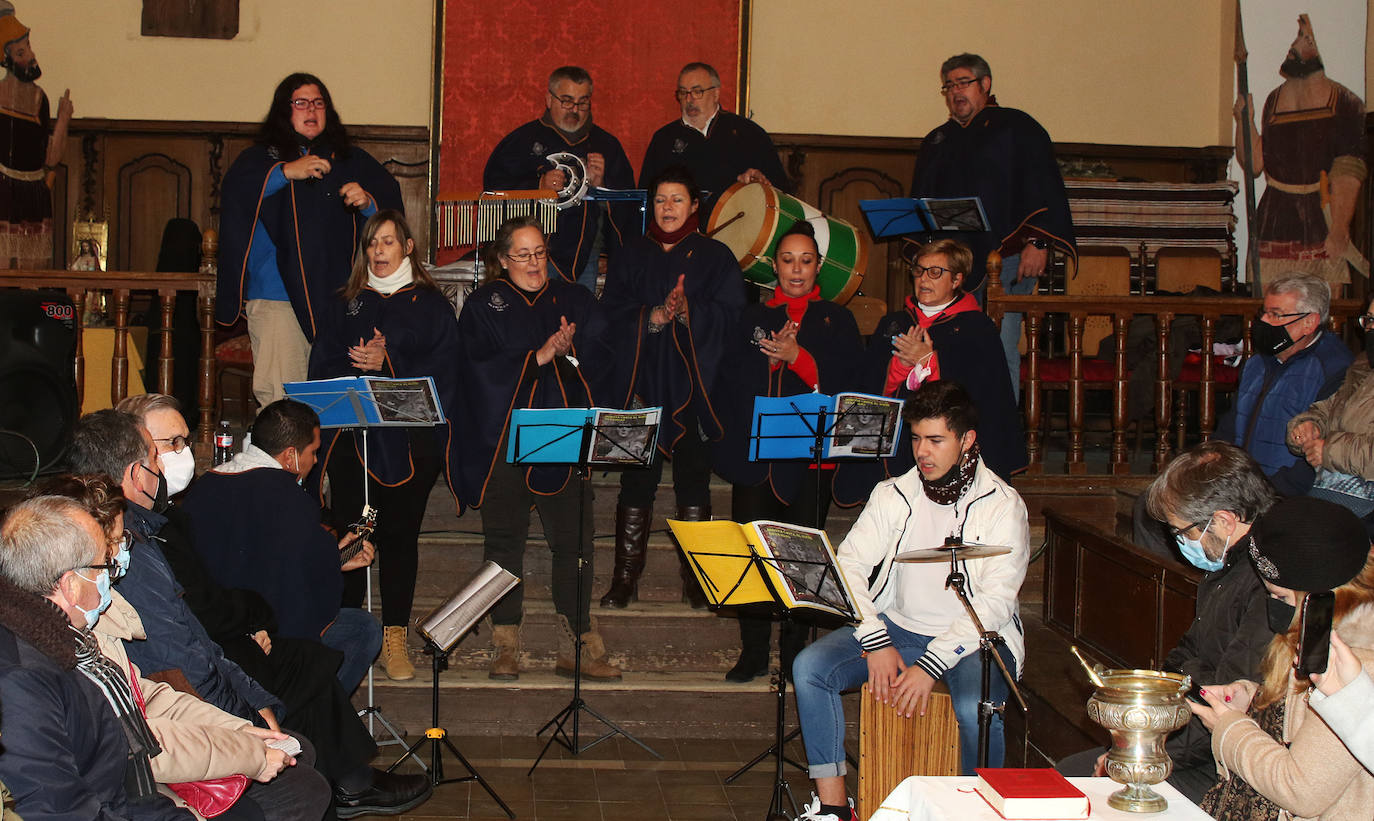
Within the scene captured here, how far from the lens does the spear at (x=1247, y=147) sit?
29.9 feet

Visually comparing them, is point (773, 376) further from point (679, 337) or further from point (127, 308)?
point (127, 308)

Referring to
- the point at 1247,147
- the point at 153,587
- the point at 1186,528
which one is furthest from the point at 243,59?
the point at 1186,528

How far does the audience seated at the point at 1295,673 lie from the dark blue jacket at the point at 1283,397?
239 centimetres

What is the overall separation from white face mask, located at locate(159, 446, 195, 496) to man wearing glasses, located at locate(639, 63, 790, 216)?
328 cm

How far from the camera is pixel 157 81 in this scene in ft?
29.8

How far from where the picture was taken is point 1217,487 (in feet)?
11.0

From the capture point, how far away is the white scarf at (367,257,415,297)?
18.9ft

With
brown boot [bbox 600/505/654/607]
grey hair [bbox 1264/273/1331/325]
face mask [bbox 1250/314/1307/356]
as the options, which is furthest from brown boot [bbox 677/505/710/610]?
grey hair [bbox 1264/273/1331/325]

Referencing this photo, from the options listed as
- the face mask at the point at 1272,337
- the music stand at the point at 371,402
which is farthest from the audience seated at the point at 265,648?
the face mask at the point at 1272,337

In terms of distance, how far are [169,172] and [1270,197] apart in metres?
7.67

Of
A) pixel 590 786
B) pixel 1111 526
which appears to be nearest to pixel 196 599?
pixel 590 786

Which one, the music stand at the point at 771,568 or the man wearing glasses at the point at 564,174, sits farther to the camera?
the man wearing glasses at the point at 564,174

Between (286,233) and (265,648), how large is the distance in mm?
2357

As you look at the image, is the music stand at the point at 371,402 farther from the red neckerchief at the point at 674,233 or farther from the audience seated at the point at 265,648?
the red neckerchief at the point at 674,233
